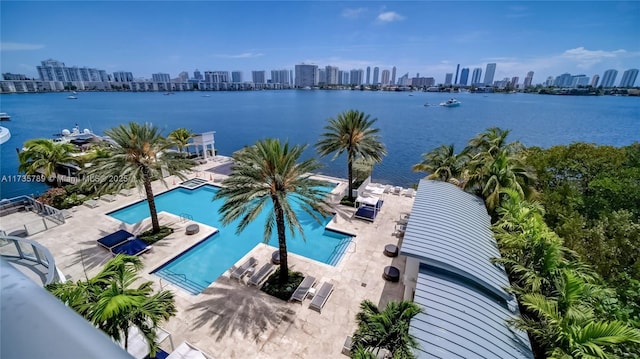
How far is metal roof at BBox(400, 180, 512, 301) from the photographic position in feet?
32.2

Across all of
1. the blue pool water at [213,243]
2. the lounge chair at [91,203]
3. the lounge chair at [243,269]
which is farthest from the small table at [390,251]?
the lounge chair at [91,203]

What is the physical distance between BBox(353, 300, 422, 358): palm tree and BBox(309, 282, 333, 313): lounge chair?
473cm

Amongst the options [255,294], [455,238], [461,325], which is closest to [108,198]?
[255,294]

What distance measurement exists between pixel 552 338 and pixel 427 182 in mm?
10492

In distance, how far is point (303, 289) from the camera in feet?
42.3

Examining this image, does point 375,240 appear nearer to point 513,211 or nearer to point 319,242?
point 319,242

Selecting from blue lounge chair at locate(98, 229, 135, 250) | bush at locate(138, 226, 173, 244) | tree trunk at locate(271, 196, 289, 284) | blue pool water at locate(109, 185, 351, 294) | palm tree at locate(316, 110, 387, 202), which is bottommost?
blue pool water at locate(109, 185, 351, 294)

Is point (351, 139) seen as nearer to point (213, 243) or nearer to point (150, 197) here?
point (213, 243)

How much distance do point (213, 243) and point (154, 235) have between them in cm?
370

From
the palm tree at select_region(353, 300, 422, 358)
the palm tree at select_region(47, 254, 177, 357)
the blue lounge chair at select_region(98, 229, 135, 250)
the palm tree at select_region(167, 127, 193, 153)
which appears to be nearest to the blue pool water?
the blue lounge chair at select_region(98, 229, 135, 250)

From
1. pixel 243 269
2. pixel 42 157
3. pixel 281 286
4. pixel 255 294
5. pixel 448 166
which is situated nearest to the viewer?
pixel 255 294

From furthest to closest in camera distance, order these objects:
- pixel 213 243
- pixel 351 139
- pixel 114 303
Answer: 1. pixel 351 139
2. pixel 213 243
3. pixel 114 303

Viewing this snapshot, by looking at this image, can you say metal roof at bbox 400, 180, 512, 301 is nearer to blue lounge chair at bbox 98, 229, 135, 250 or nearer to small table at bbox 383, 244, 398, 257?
small table at bbox 383, 244, 398, 257

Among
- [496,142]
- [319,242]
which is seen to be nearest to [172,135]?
[319,242]
